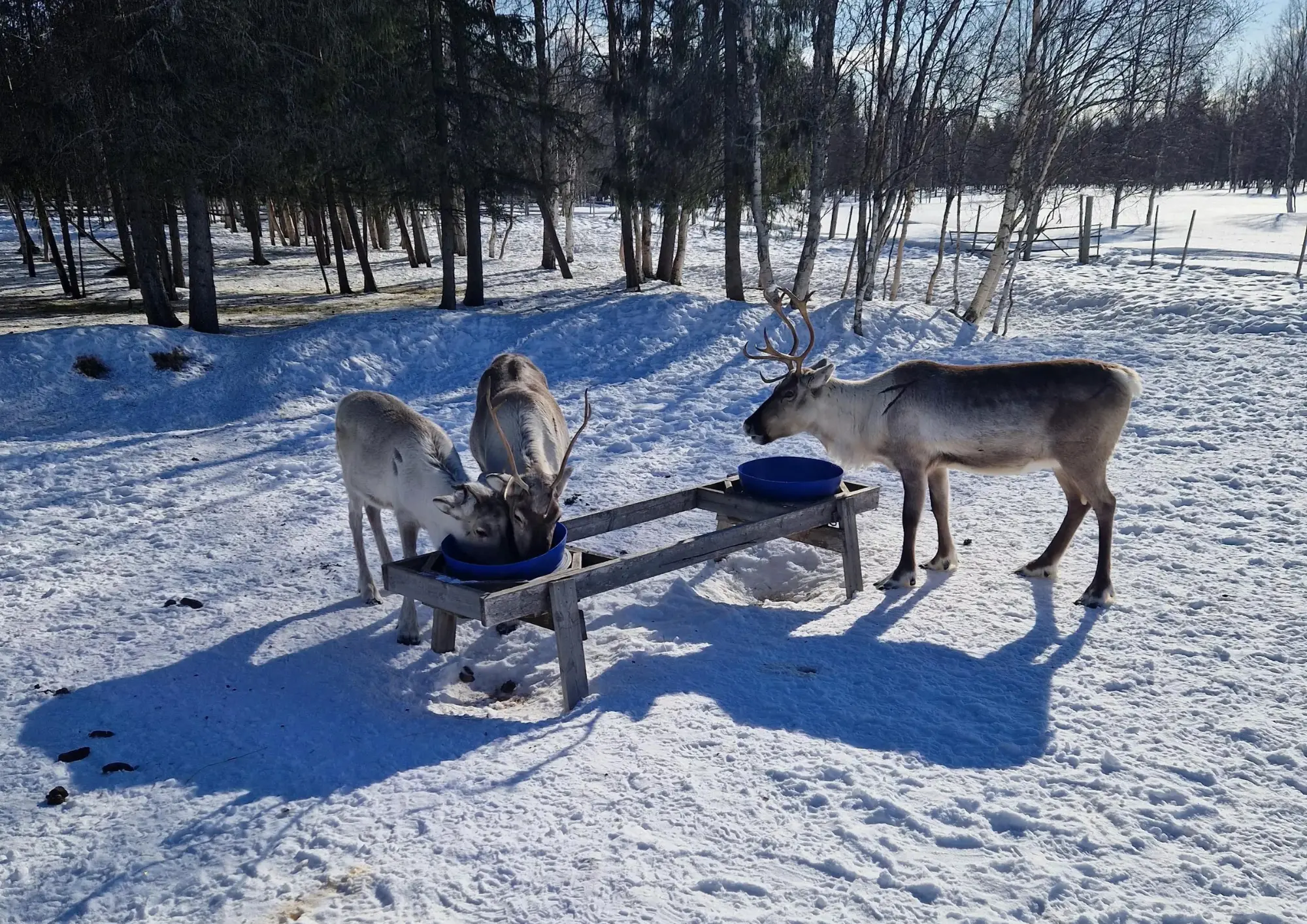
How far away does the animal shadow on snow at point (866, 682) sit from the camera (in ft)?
12.5

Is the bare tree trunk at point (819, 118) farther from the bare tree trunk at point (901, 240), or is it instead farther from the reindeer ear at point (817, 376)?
the reindeer ear at point (817, 376)

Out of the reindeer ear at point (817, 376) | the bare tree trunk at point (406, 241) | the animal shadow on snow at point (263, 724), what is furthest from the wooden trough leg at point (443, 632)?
the bare tree trunk at point (406, 241)

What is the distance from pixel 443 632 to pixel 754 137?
11174mm

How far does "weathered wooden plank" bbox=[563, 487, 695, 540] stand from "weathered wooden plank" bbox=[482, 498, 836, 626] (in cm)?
58

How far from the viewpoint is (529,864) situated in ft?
9.84

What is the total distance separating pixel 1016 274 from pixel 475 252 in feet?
39.6

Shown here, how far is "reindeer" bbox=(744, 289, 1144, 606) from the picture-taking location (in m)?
5.32

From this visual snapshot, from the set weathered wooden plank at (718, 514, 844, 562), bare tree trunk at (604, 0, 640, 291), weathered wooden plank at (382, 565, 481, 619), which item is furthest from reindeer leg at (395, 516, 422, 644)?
bare tree trunk at (604, 0, 640, 291)

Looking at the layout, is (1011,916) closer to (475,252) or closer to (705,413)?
(705,413)

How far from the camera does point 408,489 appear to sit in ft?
16.1

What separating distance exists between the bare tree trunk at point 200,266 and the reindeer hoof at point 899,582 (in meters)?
11.0

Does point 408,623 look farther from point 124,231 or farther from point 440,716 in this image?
point 124,231

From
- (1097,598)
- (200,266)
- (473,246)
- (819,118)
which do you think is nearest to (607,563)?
(1097,598)

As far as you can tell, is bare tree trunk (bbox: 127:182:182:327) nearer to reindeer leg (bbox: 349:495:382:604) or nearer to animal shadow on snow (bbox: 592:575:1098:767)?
reindeer leg (bbox: 349:495:382:604)
